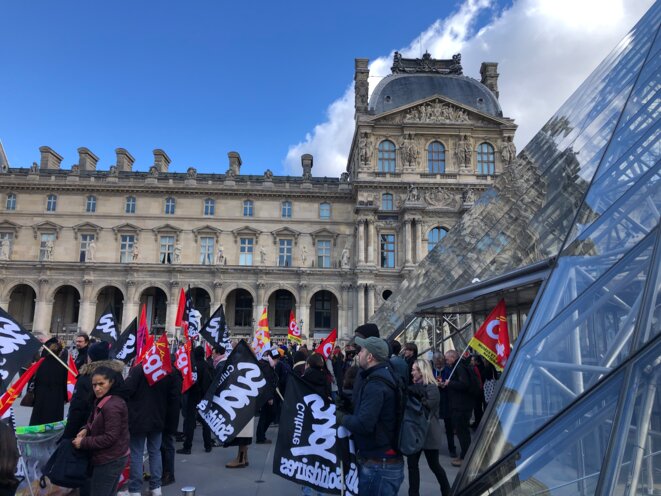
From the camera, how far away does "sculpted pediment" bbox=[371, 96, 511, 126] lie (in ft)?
123

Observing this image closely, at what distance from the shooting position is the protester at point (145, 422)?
5.79 metres

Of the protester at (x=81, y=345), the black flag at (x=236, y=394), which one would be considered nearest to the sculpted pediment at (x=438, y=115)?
the protester at (x=81, y=345)

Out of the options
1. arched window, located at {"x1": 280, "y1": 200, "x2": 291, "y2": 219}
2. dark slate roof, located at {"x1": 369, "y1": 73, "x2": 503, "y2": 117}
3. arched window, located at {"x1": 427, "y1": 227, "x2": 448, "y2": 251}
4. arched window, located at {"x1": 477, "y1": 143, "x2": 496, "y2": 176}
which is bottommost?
arched window, located at {"x1": 427, "y1": 227, "x2": 448, "y2": 251}

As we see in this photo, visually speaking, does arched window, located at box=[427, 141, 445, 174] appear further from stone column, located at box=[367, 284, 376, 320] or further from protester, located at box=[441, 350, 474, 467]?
Answer: protester, located at box=[441, 350, 474, 467]

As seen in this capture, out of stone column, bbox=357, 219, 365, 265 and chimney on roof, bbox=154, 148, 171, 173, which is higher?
chimney on roof, bbox=154, 148, 171, 173

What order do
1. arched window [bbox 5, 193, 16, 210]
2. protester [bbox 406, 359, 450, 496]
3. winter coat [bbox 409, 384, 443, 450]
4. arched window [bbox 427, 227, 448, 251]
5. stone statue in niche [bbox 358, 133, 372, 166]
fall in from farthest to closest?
1. arched window [bbox 5, 193, 16, 210]
2. stone statue in niche [bbox 358, 133, 372, 166]
3. arched window [bbox 427, 227, 448, 251]
4. winter coat [bbox 409, 384, 443, 450]
5. protester [bbox 406, 359, 450, 496]

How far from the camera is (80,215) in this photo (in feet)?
125

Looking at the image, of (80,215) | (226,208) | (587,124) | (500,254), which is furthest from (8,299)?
(587,124)

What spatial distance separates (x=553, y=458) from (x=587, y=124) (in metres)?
7.08

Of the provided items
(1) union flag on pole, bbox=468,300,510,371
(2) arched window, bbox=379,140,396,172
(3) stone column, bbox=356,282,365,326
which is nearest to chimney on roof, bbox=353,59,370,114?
(2) arched window, bbox=379,140,396,172

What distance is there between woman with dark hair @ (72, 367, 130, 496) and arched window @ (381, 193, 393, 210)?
33.3 meters

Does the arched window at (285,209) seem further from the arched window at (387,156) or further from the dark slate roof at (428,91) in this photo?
the dark slate roof at (428,91)

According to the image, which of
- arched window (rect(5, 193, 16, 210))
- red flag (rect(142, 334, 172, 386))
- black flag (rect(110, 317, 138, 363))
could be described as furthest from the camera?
arched window (rect(5, 193, 16, 210))

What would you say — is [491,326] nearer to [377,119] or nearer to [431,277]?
[431,277]
